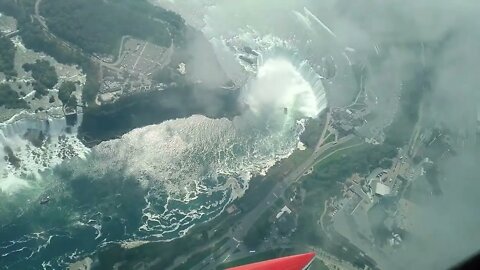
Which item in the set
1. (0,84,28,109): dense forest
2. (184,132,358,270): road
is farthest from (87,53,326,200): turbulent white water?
(0,84,28,109): dense forest

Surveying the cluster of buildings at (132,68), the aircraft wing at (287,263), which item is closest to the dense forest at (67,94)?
the cluster of buildings at (132,68)

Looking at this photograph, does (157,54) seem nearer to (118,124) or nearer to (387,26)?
(118,124)

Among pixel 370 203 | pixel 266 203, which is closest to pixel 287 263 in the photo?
pixel 266 203

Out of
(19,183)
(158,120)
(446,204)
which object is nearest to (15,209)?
(19,183)

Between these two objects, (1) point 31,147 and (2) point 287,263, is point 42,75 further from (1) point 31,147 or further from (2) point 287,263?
(2) point 287,263

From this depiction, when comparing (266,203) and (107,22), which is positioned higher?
(107,22)

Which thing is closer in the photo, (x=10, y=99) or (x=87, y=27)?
(x=10, y=99)

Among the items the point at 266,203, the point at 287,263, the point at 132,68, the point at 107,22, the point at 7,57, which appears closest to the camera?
the point at 287,263
